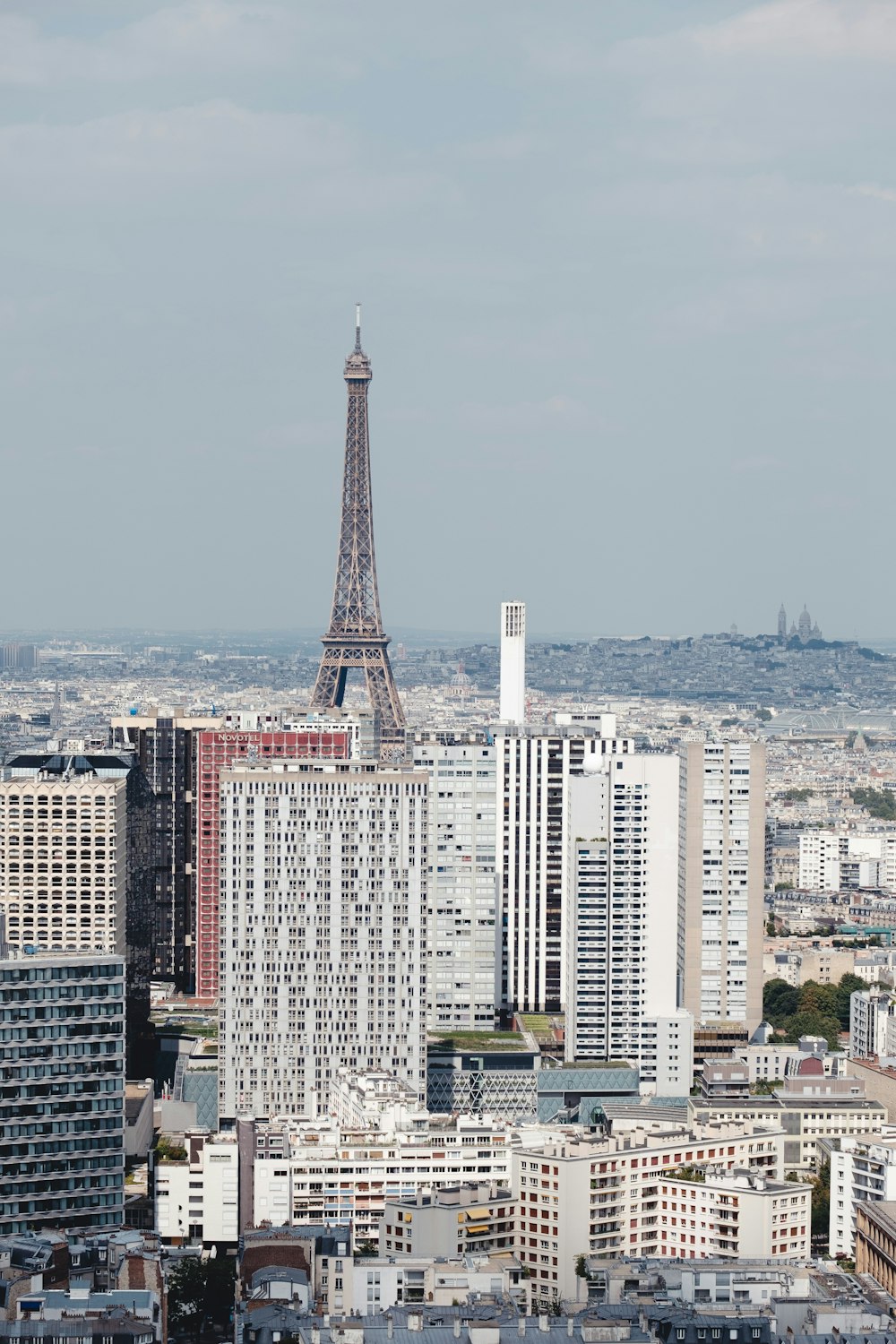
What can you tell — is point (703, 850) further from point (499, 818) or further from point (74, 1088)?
point (74, 1088)

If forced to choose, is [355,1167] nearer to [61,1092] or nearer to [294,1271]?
[61,1092]

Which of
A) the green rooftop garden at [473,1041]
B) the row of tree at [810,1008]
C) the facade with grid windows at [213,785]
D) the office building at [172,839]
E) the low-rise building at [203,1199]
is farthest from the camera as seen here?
the office building at [172,839]

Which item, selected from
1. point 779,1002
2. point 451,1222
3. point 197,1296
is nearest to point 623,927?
point 779,1002

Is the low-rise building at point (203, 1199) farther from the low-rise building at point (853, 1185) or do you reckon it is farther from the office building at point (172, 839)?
the office building at point (172, 839)

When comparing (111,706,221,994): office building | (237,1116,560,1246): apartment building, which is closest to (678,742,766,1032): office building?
(111,706,221,994): office building

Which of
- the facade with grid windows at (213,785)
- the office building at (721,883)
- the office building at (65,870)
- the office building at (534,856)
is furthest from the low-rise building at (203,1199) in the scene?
the office building at (534,856)

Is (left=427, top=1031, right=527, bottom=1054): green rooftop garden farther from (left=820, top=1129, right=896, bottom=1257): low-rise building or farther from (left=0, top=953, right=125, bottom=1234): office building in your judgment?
(left=0, top=953, right=125, bottom=1234): office building

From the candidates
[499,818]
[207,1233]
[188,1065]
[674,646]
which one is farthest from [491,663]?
[207,1233]
